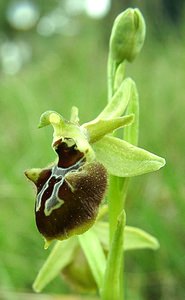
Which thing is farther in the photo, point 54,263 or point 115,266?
point 54,263

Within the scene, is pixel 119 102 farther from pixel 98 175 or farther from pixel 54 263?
pixel 54 263

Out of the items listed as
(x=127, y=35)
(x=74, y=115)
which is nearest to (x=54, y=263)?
(x=74, y=115)

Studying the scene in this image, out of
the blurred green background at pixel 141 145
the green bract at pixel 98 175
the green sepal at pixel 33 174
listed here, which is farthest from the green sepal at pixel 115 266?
the blurred green background at pixel 141 145

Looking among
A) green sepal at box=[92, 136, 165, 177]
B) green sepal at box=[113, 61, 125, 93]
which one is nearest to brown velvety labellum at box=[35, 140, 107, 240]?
green sepal at box=[92, 136, 165, 177]

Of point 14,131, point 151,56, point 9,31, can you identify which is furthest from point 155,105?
point 9,31

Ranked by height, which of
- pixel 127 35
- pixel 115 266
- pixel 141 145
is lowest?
pixel 141 145

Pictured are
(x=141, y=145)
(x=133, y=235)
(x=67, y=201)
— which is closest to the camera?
(x=67, y=201)

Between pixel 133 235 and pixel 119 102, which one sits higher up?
pixel 119 102
